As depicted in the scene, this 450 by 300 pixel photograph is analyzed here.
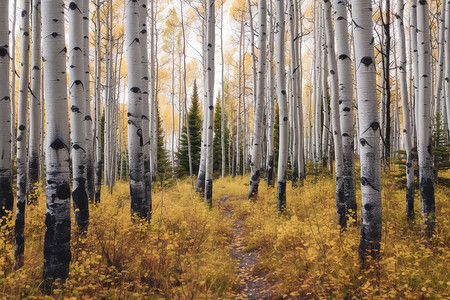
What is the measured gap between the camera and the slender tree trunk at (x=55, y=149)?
2.75 metres

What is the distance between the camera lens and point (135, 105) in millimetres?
4672

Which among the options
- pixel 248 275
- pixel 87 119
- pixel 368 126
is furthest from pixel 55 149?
pixel 87 119

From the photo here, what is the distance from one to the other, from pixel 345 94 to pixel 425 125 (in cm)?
135

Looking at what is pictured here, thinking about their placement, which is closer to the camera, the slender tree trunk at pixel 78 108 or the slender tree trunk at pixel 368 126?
the slender tree trunk at pixel 368 126

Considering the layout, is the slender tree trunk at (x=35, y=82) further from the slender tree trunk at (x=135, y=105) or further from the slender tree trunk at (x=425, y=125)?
the slender tree trunk at (x=425, y=125)

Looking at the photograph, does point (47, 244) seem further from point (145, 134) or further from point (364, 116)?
point (364, 116)

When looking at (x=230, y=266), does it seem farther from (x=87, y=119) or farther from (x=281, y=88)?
(x=87, y=119)

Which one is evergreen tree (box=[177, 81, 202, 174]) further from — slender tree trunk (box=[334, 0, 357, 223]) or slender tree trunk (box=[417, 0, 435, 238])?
slender tree trunk (box=[417, 0, 435, 238])

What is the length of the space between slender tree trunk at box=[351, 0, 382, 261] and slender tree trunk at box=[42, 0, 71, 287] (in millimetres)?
3218

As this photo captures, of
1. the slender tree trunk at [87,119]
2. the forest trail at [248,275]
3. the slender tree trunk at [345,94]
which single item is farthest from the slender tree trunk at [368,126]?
the slender tree trunk at [87,119]

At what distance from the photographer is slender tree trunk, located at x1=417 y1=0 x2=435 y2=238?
4312 millimetres

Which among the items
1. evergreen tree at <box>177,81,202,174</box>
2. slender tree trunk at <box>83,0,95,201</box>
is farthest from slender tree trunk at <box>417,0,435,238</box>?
evergreen tree at <box>177,81,202,174</box>

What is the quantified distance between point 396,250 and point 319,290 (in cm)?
116

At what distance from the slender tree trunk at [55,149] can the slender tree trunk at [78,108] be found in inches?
50.3
